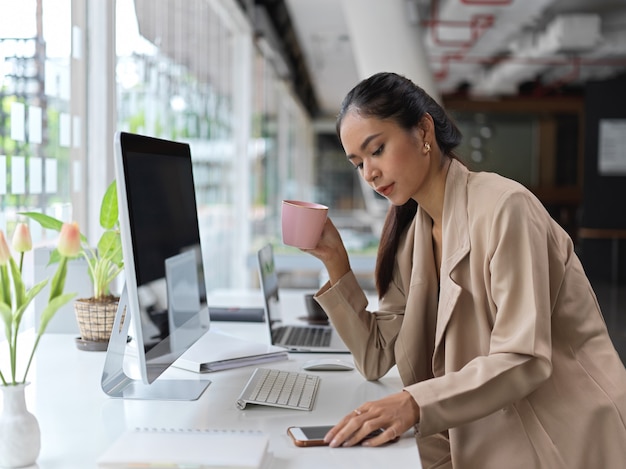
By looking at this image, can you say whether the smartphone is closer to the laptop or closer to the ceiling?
the laptop

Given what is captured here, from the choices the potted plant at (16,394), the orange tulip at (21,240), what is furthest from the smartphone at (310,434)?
the orange tulip at (21,240)

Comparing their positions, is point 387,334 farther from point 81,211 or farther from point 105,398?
point 81,211

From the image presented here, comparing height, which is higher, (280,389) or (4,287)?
(4,287)

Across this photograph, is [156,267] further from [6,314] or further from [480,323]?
[480,323]

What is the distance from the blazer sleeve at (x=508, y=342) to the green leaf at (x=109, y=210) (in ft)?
3.45

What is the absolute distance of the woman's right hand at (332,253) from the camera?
1.88m

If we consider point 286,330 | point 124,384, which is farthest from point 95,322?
point 286,330

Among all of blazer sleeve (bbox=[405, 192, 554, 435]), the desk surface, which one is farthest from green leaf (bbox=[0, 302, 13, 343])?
blazer sleeve (bbox=[405, 192, 554, 435])

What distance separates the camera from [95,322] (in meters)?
2.07

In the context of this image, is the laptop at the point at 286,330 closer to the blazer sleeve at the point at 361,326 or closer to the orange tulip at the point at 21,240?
the blazer sleeve at the point at 361,326

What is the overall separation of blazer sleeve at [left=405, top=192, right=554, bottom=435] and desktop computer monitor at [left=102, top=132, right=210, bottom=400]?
1.53ft

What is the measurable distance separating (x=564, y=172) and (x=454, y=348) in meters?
15.5

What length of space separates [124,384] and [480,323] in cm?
74

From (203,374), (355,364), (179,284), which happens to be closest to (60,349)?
(203,374)
